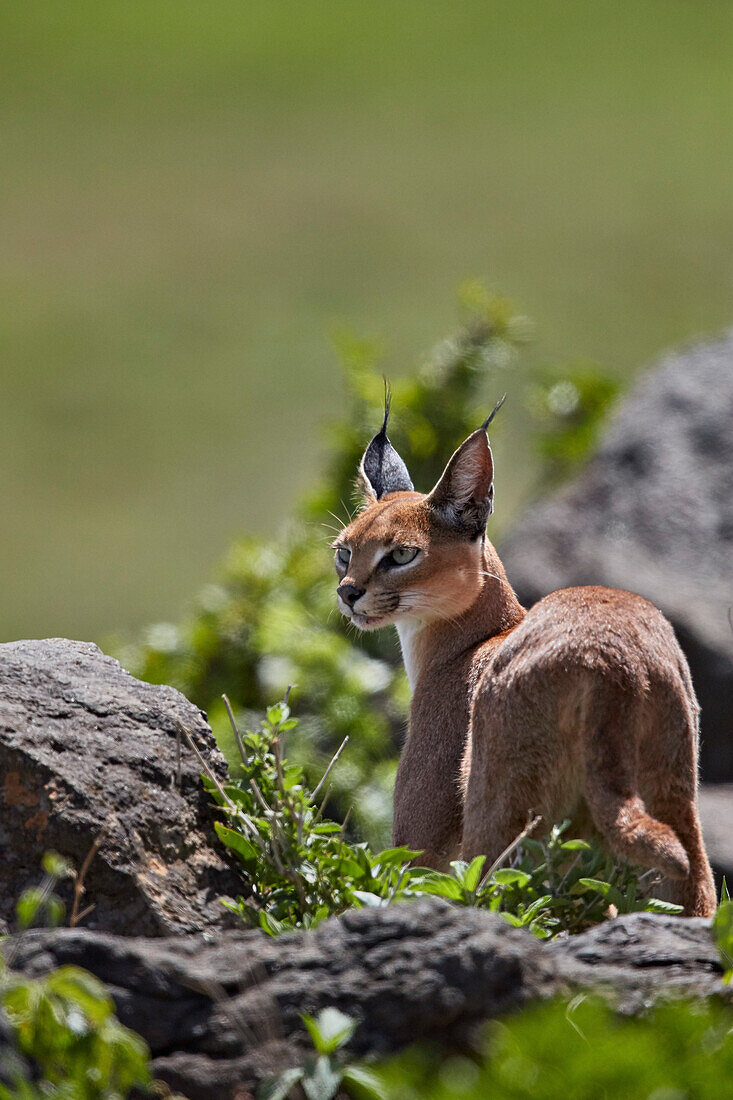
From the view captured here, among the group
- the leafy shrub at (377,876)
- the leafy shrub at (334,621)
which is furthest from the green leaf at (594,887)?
the leafy shrub at (334,621)

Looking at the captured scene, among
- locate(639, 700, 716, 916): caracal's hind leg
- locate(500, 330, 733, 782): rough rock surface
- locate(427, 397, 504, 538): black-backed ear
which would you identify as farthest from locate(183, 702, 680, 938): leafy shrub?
locate(500, 330, 733, 782): rough rock surface

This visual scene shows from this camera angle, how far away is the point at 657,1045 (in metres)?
2.14

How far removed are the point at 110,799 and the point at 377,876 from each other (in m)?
0.76

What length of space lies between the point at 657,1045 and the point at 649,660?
143 centimetres

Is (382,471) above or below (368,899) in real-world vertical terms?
above

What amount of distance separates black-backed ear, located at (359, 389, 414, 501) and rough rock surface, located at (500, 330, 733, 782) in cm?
402

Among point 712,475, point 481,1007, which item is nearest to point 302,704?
point 712,475

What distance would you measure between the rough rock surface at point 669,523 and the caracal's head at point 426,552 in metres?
4.49

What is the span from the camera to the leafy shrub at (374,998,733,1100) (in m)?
1.99

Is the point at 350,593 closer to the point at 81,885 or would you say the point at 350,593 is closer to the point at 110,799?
the point at 110,799

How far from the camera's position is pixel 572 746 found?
11.0 feet

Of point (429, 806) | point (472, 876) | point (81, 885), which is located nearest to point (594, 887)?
point (472, 876)

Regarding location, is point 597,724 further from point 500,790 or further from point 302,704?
point 302,704

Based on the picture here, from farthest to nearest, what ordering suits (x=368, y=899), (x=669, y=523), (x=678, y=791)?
(x=669, y=523) < (x=678, y=791) < (x=368, y=899)
